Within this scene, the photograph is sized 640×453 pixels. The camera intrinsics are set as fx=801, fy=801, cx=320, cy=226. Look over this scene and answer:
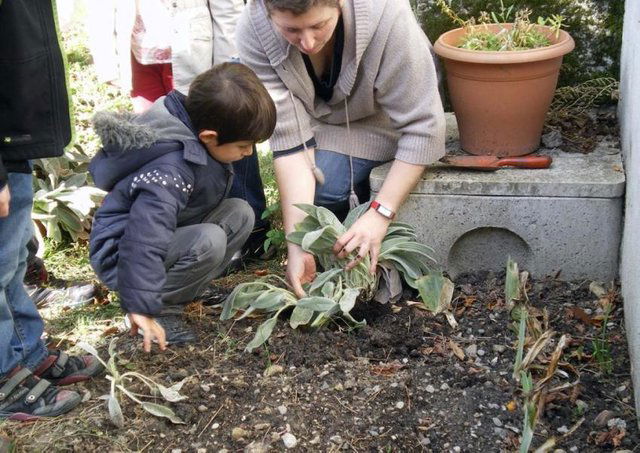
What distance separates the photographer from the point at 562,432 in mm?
2271

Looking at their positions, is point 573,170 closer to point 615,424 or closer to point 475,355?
point 475,355

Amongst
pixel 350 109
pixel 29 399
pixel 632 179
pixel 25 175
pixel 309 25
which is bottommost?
pixel 29 399

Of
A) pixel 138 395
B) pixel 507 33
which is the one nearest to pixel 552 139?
pixel 507 33

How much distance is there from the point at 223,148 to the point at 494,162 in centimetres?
109

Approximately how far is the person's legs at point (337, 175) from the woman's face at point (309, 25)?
69cm

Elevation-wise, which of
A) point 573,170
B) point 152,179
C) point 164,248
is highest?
point 152,179

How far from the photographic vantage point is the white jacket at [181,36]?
368 cm

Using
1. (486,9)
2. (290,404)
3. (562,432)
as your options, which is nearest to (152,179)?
(290,404)

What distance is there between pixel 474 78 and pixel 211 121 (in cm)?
110

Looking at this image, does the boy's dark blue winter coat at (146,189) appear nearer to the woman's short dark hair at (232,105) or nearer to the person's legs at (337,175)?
the woman's short dark hair at (232,105)

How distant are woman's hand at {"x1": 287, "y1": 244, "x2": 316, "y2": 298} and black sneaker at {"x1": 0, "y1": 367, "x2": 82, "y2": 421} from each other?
888mm

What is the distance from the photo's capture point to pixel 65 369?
2.65 m

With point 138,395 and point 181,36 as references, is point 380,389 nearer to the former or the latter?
point 138,395

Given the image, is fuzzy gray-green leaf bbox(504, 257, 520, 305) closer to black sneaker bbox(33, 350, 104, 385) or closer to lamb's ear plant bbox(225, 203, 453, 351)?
lamb's ear plant bbox(225, 203, 453, 351)
